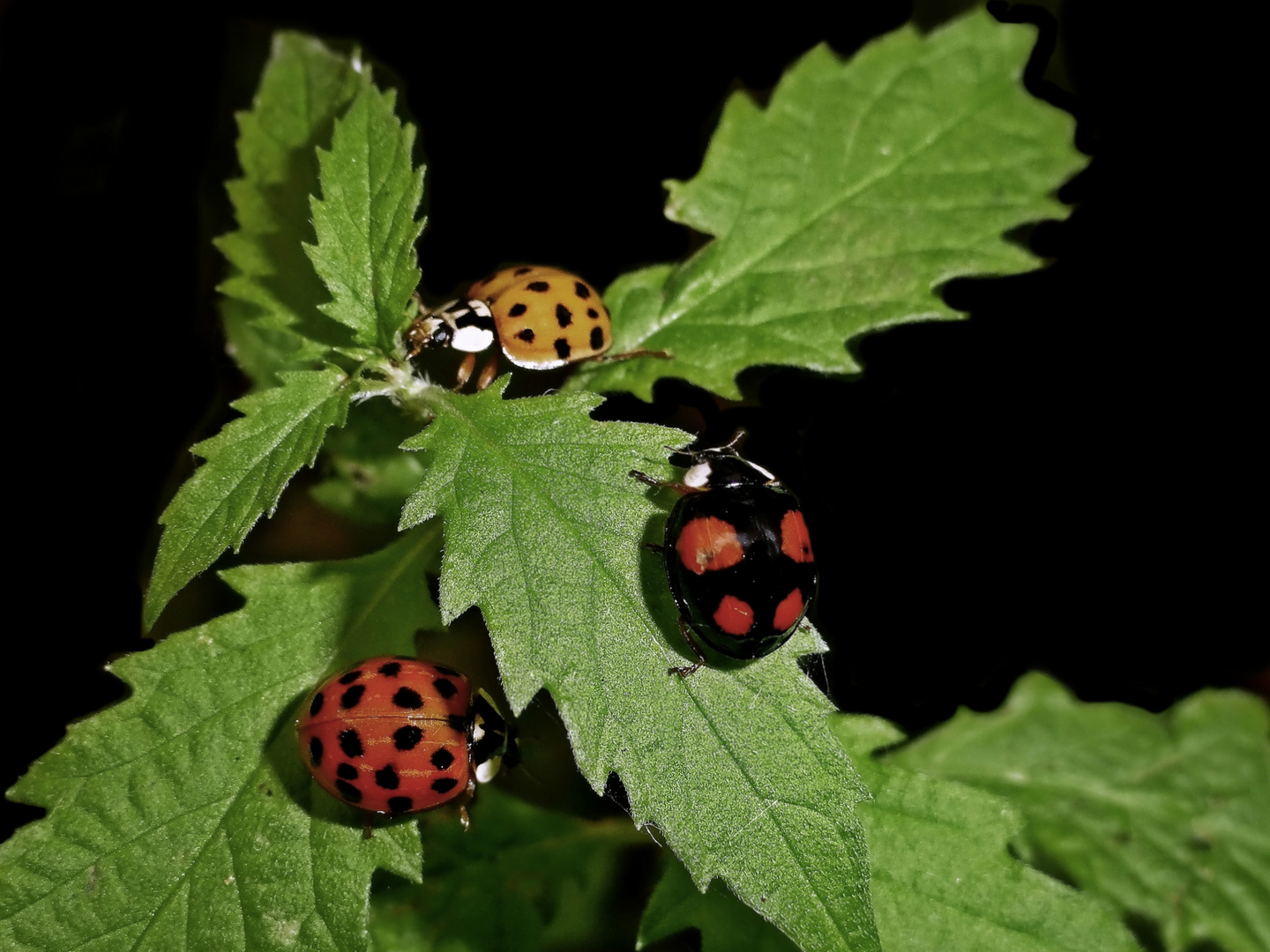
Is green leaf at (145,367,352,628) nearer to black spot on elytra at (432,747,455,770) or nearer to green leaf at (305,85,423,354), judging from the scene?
green leaf at (305,85,423,354)

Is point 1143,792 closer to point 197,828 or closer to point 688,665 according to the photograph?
point 688,665

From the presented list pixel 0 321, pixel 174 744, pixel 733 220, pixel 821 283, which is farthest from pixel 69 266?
pixel 821 283

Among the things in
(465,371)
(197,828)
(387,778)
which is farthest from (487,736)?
(465,371)

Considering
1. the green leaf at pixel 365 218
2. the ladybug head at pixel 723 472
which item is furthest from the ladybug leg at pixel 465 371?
the ladybug head at pixel 723 472

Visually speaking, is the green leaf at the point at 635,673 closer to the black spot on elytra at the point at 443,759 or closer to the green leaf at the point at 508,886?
the black spot on elytra at the point at 443,759

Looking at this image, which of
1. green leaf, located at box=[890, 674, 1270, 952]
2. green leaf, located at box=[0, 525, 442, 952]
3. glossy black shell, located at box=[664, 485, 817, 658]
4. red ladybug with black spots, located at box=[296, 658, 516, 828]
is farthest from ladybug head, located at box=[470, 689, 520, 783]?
green leaf, located at box=[890, 674, 1270, 952]

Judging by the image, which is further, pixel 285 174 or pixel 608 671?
pixel 285 174
